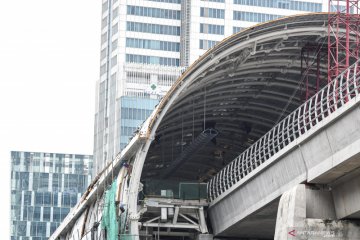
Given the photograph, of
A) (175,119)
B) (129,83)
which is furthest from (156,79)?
(175,119)

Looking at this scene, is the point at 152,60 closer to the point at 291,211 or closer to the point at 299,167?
the point at 299,167

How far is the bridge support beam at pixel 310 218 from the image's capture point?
120ft

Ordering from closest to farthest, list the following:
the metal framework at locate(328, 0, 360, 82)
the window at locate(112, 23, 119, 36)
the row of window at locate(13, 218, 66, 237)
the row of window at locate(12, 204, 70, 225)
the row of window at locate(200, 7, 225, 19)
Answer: the metal framework at locate(328, 0, 360, 82), the window at locate(112, 23, 119, 36), the row of window at locate(200, 7, 225, 19), the row of window at locate(13, 218, 66, 237), the row of window at locate(12, 204, 70, 225)

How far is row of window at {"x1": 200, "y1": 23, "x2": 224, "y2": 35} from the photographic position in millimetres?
147625

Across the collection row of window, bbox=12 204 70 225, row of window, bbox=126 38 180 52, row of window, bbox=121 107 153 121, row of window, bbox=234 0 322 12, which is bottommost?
row of window, bbox=12 204 70 225

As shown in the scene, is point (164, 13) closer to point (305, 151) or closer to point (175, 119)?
point (175, 119)

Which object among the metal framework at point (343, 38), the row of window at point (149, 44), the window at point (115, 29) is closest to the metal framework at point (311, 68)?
the metal framework at point (343, 38)

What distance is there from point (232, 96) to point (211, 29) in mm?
92381

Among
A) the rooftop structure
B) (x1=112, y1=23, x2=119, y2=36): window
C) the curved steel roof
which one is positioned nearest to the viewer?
the curved steel roof

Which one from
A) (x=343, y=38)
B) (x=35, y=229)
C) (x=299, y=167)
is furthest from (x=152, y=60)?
(x=299, y=167)

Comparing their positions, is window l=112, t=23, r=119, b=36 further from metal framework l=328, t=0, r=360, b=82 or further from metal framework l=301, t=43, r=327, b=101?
metal framework l=328, t=0, r=360, b=82

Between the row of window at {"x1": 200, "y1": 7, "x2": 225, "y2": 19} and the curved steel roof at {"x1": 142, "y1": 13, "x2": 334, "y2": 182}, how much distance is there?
79.4m

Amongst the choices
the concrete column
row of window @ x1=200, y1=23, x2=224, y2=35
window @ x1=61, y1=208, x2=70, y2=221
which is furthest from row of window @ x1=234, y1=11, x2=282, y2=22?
the concrete column

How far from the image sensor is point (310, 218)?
3750 centimetres
